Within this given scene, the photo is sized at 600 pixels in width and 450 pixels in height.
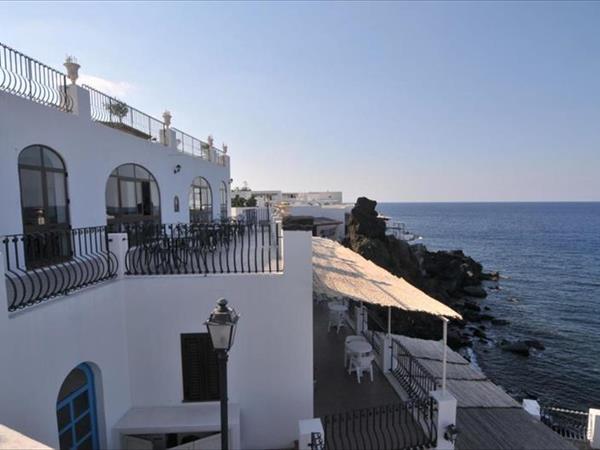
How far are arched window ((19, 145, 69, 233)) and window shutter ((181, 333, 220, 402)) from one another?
12.5ft

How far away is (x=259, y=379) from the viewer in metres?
6.27

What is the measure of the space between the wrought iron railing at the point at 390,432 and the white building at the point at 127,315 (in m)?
0.70

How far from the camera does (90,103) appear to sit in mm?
8328

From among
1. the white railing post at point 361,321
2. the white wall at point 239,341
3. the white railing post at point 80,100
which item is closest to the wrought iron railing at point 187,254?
the white wall at point 239,341

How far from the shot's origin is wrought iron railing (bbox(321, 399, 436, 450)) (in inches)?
234

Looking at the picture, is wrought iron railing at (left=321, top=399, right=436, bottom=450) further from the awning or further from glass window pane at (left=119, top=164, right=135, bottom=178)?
glass window pane at (left=119, top=164, right=135, bottom=178)

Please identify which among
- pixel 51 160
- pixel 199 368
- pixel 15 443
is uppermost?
pixel 51 160

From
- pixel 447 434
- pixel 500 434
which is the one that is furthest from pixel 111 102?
pixel 500 434

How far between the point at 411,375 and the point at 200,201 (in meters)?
11.2

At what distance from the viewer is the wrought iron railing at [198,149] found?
1357cm

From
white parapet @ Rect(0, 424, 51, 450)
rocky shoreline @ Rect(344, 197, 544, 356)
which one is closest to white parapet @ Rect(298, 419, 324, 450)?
white parapet @ Rect(0, 424, 51, 450)

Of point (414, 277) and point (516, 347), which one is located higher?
point (414, 277)

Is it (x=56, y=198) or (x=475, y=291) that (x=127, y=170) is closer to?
(x=56, y=198)

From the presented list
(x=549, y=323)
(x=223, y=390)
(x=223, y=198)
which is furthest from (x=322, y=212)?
(x=223, y=390)
